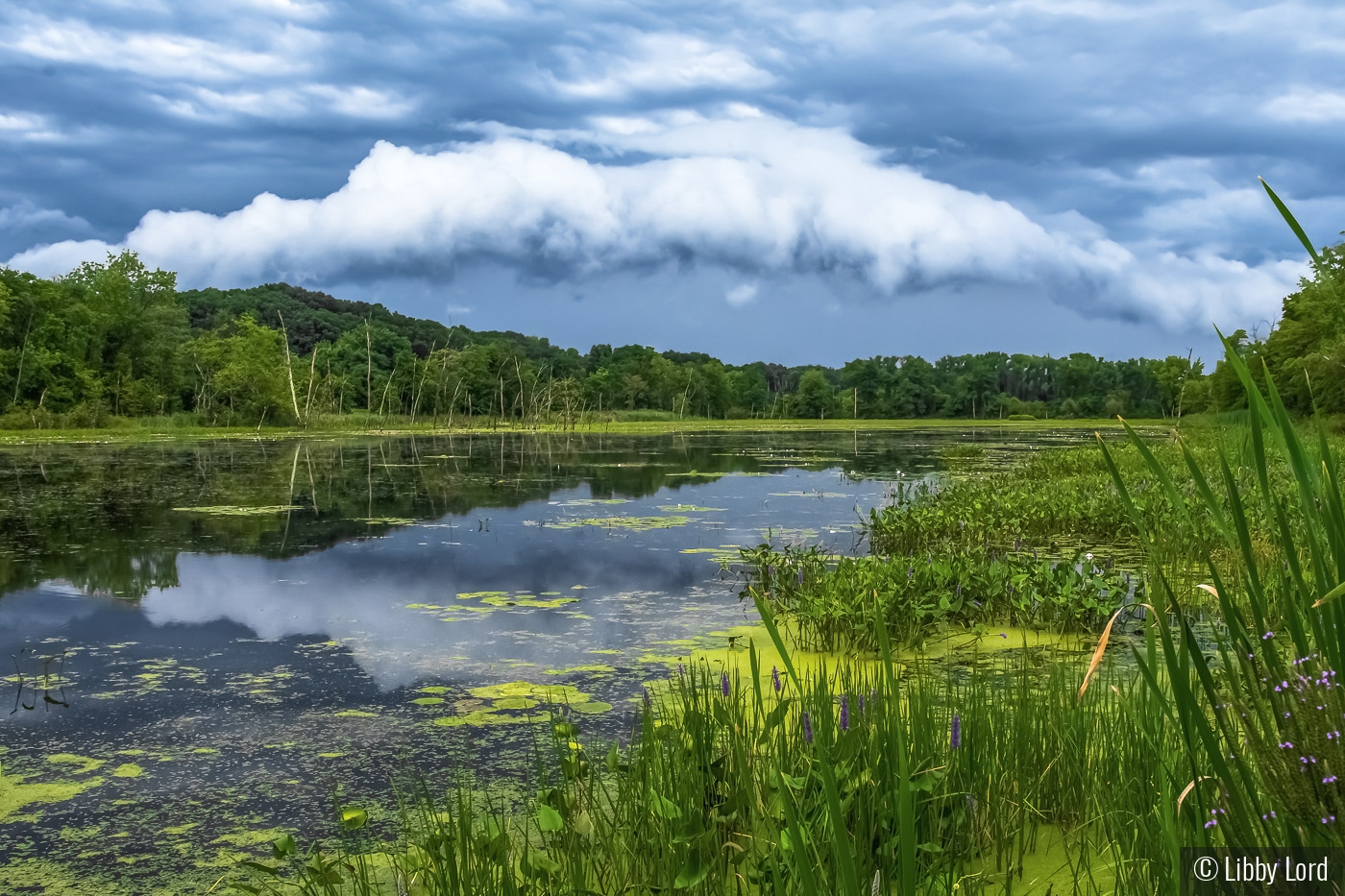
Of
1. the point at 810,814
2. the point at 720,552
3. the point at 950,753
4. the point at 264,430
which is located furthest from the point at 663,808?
the point at 264,430

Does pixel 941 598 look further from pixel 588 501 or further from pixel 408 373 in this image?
pixel 408 373

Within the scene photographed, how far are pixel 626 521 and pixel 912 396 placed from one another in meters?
106

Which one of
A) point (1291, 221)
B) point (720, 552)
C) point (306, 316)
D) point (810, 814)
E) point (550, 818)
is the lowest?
point (720, 552)

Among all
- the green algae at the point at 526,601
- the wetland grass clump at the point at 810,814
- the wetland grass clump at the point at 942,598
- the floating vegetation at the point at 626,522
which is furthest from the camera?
the floating vegetation at the point at 626,522

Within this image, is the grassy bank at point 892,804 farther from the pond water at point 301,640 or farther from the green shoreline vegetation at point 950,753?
the pond water at point 301,640

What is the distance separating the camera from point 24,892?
3.52 meters

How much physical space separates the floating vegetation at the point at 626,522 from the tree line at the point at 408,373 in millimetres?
6845

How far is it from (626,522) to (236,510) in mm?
6477

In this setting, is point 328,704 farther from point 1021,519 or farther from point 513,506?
point 513,506

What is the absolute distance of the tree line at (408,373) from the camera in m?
51.7

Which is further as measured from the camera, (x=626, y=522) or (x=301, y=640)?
(x=626, y=522)

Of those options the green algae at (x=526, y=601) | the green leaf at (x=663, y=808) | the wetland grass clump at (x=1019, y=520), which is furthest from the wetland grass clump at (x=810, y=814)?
the wetland grass clump at (x=1019, y=520)

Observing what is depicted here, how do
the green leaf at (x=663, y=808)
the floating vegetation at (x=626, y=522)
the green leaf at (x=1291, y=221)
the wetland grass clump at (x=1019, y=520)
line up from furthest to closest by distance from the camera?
the floating vegetation at (x=626, y=522) → the wetland grass clump at (x=1019, y=520) → the green leaf at (x=663, y=808) → the green leaf at (x=1291, y=221)

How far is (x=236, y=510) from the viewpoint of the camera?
16062 millimetres
